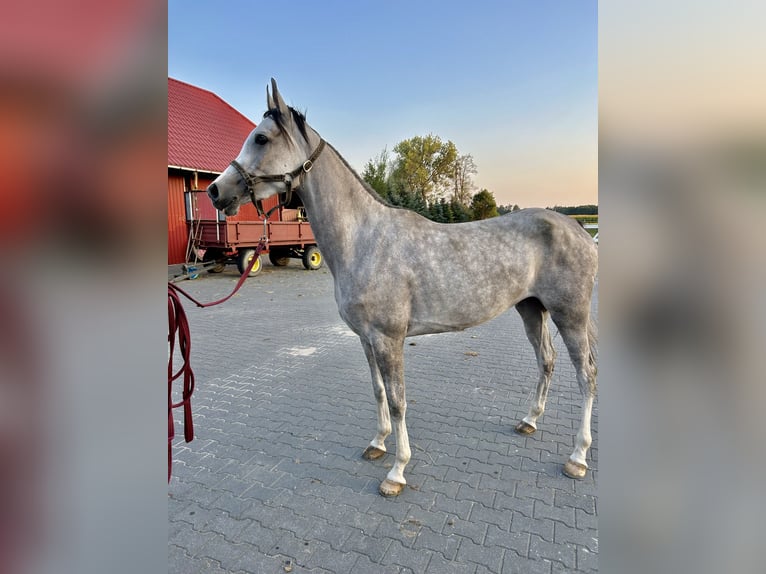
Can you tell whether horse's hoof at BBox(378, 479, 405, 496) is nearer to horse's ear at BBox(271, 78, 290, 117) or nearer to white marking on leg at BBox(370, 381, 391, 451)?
white marking on leg at BBox(370, 381, 391, 451)

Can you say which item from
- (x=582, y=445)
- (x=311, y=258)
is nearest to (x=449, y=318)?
(x=582, y=445)

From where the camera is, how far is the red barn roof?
13367 mm

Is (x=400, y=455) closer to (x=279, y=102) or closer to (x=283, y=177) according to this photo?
(x=283, y=177)

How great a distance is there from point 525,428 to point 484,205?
2943 cm

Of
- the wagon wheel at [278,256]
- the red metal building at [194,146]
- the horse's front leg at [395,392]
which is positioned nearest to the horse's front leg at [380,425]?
the horse's front leg at [395,392]

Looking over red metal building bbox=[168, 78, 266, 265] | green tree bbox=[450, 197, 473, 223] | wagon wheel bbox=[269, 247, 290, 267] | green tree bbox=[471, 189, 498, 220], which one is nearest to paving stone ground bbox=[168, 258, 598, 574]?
red metal building bbox=[168, 78, 266, 265]

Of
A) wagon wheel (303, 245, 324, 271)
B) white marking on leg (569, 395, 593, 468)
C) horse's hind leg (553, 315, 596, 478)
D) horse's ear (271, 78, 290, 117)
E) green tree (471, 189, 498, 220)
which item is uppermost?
green tree (471, 189, 498, 220)

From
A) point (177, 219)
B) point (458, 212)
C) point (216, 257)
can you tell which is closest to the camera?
point (216, 257)

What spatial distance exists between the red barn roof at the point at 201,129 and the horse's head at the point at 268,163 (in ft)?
38.5

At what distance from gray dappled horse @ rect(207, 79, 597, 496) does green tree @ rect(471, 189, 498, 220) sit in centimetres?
2806

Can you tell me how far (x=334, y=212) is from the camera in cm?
255

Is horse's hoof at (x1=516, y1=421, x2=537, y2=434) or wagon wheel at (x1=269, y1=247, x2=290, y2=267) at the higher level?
wagon wheel at (x1=269, y1=247, x2=290, y2=267)
